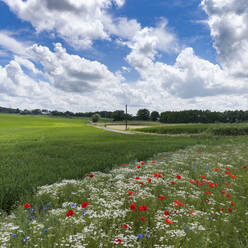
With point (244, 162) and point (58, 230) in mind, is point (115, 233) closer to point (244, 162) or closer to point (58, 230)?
point (58, 230)

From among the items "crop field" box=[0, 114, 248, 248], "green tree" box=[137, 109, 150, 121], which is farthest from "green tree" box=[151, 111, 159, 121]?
"crop field" box=[0, 114, 248, 248]

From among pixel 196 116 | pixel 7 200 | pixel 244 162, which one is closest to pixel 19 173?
pixel 7 200

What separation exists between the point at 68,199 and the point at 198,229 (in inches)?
145

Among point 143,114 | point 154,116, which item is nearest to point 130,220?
point 143,114

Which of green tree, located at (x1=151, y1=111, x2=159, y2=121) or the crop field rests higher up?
green tree, located at (x1=151, y1=111, x2=159, y2=121)

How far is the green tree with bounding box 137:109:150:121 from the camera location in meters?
122

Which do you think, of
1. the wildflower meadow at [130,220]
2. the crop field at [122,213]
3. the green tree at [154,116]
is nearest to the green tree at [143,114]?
the green tree at [154,116]

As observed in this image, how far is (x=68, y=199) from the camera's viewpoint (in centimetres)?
504

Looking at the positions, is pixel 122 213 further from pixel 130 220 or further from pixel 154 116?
pixel 154 116

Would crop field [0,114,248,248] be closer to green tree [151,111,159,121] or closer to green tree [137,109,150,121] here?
green tree [151,111,159,121]

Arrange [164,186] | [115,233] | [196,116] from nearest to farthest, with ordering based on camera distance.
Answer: [115,233] → [164,186] → [196,116]

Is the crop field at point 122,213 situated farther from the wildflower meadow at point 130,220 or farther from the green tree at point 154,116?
the green tree at point 154,116

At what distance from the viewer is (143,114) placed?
121750 mm

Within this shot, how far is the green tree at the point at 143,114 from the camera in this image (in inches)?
4798
